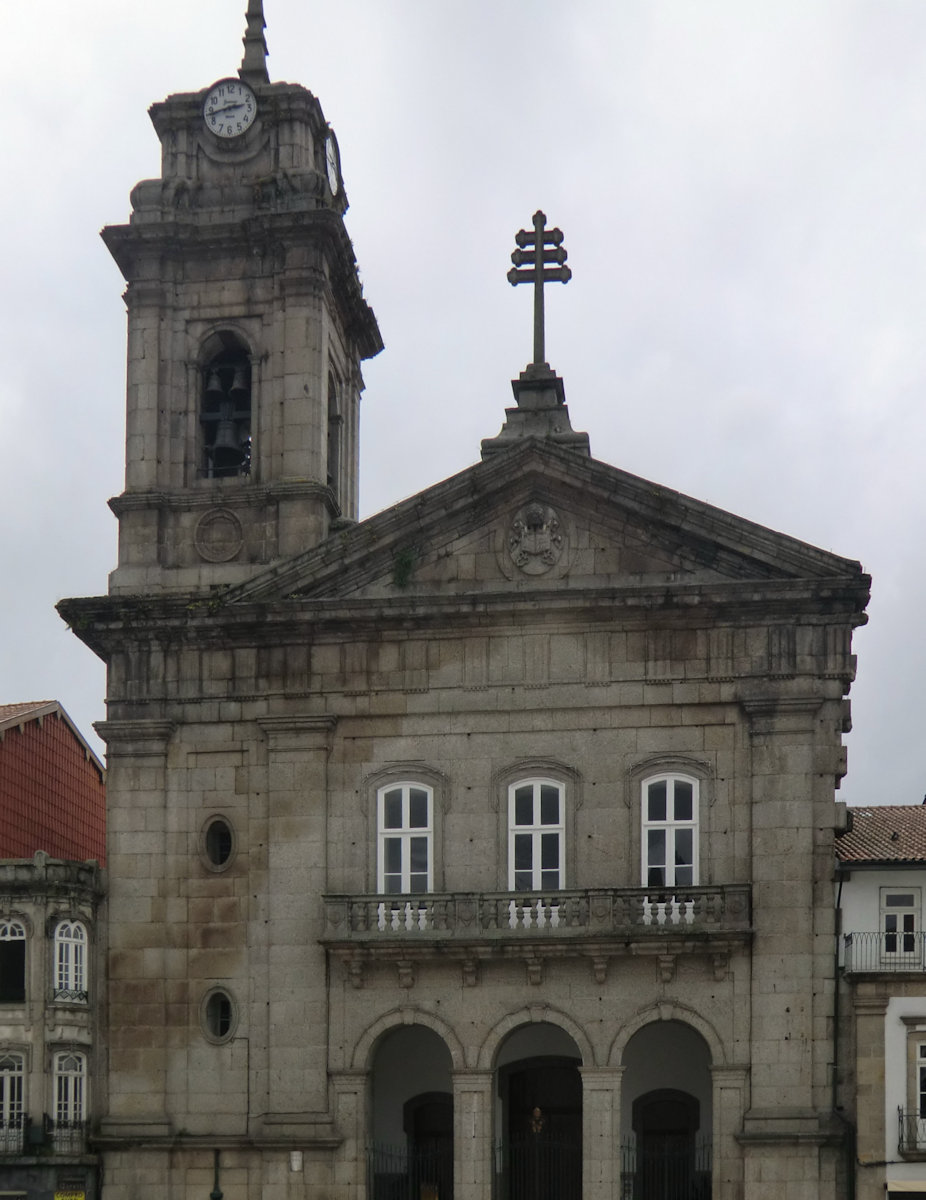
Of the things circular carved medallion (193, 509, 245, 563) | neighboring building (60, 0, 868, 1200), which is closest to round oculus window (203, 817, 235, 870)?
neighboring building (60, 0, 868, 1200)

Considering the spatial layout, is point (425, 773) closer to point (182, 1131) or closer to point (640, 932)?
point (640, 932)

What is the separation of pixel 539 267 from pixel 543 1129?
601 inches

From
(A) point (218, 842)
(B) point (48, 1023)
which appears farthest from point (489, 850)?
(B) point (48, 1023)

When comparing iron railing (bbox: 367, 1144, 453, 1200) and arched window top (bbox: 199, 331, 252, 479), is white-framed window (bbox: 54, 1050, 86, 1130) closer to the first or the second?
iron railing (bbox: 367, 1144, 453, 1200)

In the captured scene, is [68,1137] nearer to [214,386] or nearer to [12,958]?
[12,958]

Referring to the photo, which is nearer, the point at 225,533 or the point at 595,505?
the point at 595,505

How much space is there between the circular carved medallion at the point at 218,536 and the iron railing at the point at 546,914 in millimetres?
7199

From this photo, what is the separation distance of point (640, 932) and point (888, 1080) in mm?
4515

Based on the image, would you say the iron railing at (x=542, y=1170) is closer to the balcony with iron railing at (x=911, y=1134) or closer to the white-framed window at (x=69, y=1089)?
the balcony with iron railing at (x=911, y=1134)

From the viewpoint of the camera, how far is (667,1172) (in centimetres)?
3659

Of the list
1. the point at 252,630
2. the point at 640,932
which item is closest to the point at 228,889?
the point at 252,630

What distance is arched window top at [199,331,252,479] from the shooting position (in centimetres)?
4053

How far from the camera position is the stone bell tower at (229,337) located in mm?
39750

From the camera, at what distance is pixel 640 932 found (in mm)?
35281
